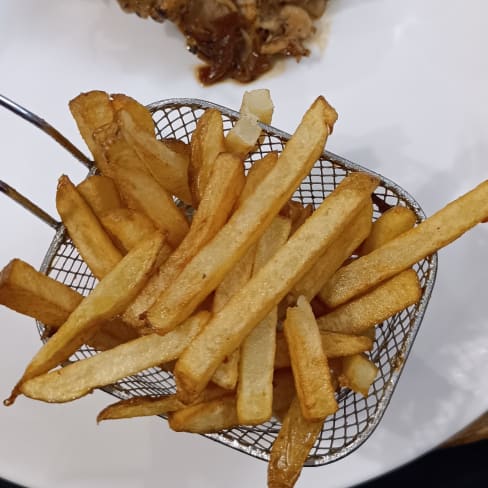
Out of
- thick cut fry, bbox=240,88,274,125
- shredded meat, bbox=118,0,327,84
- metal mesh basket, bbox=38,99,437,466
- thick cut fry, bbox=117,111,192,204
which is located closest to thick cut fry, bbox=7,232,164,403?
thick cut fry, bbox=117,111,192,204

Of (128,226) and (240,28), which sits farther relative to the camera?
(240,28)

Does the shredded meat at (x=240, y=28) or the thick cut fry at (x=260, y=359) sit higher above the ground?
the shredded meat at (x=240, y=28)

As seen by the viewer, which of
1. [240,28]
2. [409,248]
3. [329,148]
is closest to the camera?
[409,248]

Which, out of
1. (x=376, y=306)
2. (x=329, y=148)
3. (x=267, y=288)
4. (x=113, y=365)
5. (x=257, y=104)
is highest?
(x=329, y=148)

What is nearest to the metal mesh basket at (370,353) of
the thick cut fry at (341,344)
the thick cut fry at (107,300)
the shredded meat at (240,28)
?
the thick cut fry at (341,344)

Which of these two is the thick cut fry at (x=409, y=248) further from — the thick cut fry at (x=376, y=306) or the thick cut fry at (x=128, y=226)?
Result: the thick cut fry at (x=128, y=226)

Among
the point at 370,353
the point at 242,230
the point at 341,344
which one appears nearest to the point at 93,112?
the point at 242,230

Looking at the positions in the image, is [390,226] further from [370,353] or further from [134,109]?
[134,109]
